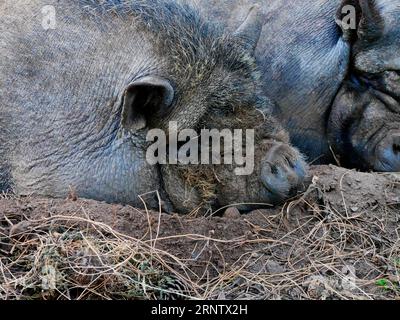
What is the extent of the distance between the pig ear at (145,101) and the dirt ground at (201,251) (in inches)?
19.3

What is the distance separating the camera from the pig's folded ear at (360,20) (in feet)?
18.6

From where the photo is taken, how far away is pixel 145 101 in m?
4.88

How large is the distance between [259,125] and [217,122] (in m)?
0.26

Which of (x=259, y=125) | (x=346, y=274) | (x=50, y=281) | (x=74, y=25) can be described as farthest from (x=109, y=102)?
(x=346, y=274)

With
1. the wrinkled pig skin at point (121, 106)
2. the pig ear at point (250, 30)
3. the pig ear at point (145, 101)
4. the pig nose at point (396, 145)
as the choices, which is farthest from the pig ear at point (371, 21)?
the pig ear at point (145, 101)

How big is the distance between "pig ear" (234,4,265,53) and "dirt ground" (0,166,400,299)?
3.15 ft

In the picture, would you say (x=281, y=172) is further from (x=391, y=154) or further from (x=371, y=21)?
(x=371, y=21)

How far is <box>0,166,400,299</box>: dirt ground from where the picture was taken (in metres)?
4.25

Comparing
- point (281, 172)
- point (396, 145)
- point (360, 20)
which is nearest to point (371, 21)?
point (360, 20)

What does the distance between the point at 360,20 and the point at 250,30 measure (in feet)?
3.06

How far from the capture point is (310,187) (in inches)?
205

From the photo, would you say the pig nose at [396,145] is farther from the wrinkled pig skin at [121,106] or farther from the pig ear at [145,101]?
the pig ear at [145,101]
